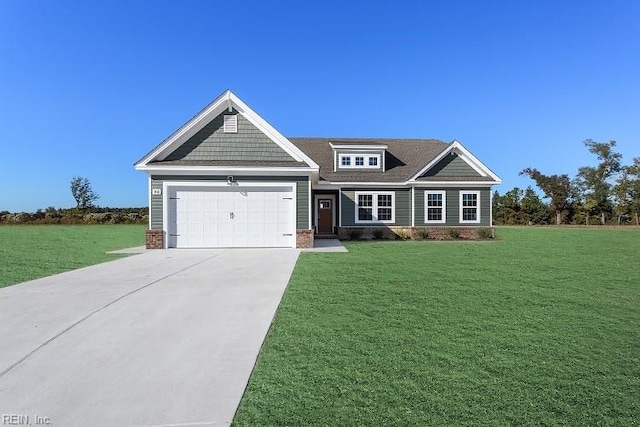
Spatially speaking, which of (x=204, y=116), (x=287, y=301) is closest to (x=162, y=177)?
(x=204, y=116)

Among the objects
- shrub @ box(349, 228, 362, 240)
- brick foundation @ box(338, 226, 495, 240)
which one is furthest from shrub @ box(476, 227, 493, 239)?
shrub @ box(349, 228, 362, 240)

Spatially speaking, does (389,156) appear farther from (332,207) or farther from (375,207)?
(332,207)

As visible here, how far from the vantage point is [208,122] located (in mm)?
15148

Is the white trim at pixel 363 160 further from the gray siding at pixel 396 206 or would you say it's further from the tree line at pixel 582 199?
the tree line at pixel 582 199

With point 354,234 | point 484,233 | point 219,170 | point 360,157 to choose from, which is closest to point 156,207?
point 219,170

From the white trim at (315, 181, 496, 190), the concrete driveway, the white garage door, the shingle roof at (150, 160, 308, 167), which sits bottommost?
the concrete driveway

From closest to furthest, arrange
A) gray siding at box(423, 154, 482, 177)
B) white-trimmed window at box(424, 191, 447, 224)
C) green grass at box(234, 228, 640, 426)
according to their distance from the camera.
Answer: green grass at box(234, 228, 640, 426), white-trimmed window at box(424, 191, 447, 224), gray siding at box(423, 154, 482, 177)

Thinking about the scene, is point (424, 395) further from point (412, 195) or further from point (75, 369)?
point (412, 195)

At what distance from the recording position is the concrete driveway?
295cm

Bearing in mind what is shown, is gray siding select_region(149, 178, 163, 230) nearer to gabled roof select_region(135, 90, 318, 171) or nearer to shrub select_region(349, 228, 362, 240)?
gabled roof select_region(135, 90, 318, 171)

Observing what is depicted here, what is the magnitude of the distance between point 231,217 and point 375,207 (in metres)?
8.63

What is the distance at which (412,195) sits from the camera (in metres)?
20.0

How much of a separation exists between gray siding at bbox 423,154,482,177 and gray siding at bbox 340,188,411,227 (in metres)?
2.00

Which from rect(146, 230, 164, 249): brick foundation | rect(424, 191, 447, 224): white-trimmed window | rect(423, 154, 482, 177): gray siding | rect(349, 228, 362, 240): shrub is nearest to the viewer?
rect(146, 230, 164, 249): brick foundation
